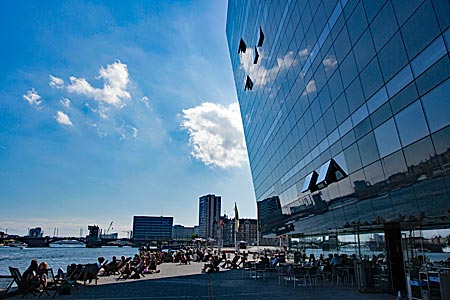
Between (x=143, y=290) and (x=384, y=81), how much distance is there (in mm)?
12697

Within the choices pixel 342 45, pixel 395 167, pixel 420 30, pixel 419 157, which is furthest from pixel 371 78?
pixel 419 157

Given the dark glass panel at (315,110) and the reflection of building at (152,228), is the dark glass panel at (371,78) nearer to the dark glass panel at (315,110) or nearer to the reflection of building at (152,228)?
the dark glass panel at (315,110)

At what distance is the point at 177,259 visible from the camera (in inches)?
1582

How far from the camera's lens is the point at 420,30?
9.70 meters

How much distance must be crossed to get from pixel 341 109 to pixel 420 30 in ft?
22.6

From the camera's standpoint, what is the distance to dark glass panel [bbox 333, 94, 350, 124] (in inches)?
626

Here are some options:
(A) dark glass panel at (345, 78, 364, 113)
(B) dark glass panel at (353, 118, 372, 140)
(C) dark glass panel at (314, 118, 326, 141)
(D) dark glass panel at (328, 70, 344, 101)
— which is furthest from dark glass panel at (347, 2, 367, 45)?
(C) dark glass panel at (314, 118, 326, 141)

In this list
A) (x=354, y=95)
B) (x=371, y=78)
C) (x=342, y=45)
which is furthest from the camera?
(x=342, y=45)

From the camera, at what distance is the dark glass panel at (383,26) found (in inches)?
434

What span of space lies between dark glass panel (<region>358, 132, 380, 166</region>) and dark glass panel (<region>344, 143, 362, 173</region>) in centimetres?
42

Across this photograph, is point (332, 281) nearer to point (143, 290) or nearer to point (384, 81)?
→ point (143, 290)

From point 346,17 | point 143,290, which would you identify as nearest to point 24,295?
point 143,290

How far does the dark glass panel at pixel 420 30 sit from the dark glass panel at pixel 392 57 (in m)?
0.27

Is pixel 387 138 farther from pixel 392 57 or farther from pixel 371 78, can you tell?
pixel 392 57
